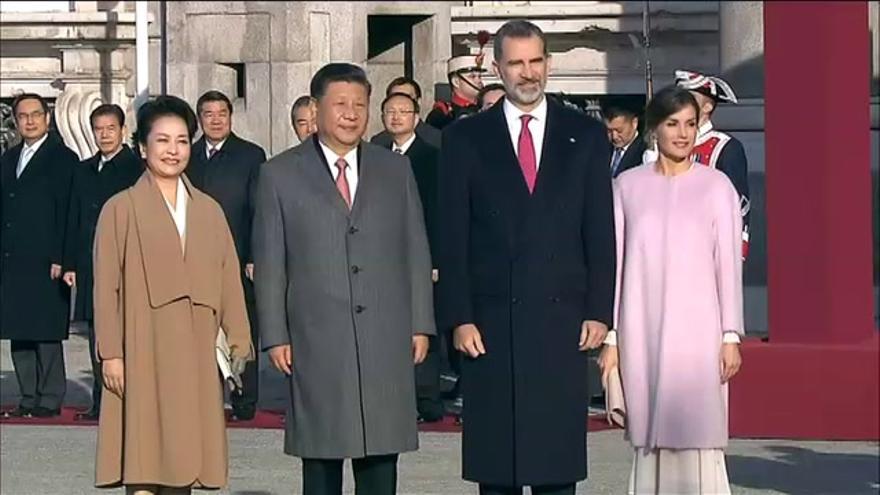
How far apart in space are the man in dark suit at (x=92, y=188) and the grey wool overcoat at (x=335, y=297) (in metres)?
4.17

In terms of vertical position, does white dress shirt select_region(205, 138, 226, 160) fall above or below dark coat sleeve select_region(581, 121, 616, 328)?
above

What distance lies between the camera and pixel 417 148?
10453 mm

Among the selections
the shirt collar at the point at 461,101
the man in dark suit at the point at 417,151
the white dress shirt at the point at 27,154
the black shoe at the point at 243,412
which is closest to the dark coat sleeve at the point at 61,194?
the white dress shirt at the point at 27,154

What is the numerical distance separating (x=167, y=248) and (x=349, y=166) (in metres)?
0.69

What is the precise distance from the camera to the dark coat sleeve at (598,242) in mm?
6633

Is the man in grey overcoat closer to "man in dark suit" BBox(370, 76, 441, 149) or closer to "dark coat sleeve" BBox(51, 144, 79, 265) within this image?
"man in dark suit" BBox(370, 76, 441, 149)

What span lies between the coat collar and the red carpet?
3.64 meters

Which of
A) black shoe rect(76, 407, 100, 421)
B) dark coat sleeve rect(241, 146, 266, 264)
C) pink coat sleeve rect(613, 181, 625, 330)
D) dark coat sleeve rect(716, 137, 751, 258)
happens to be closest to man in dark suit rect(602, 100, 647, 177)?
dark coat sleeve rect(716, 137, 751, 258)

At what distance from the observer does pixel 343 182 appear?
684 centimetres

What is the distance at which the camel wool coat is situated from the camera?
6941 mm

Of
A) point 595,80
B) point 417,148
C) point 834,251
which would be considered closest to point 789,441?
point 834,251

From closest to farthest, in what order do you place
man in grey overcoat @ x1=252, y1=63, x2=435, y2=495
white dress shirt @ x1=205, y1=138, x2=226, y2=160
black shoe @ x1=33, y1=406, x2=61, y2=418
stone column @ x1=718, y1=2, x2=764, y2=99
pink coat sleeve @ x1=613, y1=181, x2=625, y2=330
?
man in grey overcoat @ x1=252, y1=63, x2=435, y2=495, pink coat sleeve @ x1=613, y1=181, x2=625, y2=330, white dress shirt @ x1=205, y1=138, x2=226, y2=160, black shoe @ x1=33, y1=406, x2=61, y2=418, stone column @ x1=718, y1=2, x2=764, y2=99

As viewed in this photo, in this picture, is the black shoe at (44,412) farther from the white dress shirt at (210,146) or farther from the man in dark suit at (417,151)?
the man in dark suit at (417,151)

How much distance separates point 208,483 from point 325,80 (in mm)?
1439
